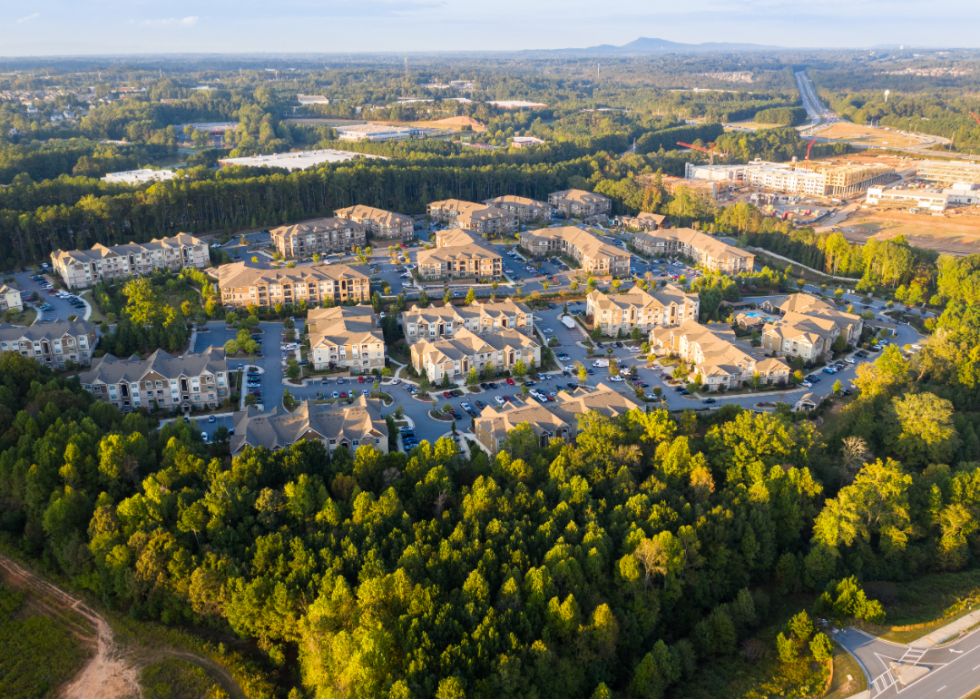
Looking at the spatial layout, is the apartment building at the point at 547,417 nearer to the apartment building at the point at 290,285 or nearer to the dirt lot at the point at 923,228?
the apartment building at the point at 290,285

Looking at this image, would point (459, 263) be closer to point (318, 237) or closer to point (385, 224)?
point (385, 224)

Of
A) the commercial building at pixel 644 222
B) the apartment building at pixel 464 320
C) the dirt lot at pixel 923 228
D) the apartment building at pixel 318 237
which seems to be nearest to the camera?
the apartment building at pixel 464 320

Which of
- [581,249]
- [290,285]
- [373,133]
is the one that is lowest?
[290,285]

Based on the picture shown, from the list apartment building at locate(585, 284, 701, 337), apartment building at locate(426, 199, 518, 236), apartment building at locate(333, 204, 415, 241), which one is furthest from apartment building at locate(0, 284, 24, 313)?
apartment building at locate(585, 284, 701, 337)

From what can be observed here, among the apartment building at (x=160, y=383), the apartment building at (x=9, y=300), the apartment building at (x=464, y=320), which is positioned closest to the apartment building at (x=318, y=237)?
the apartment building at (x=464, y=320)

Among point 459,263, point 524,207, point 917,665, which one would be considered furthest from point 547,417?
point 524,207

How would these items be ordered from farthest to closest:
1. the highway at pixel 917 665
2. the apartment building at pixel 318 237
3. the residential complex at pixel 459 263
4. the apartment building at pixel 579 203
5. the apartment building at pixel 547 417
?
the apartment building at pixel 579 203 < the apartment building at pixel 318 237 < the residential complex at pixel 459 263 < the apartment building at pixel 547 417 < the highway at pixel 917 665
